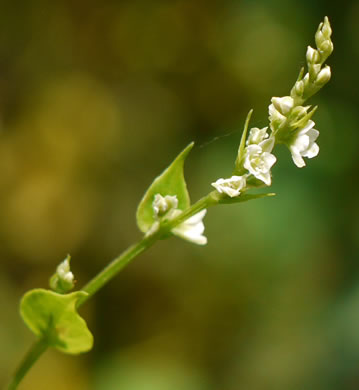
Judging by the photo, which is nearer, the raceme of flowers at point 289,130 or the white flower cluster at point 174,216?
the raceme of flowers at point 289,130

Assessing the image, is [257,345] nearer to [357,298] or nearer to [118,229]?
A: [357,298]

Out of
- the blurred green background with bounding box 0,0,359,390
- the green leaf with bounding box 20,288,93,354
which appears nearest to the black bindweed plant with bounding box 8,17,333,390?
the green leaf with bounding box 20,288,93,354

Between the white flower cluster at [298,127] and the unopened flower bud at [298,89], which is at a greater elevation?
the unopened flower bud at [298,89]

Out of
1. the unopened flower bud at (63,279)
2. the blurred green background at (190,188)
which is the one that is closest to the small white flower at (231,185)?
the unopened flower bud at (63,279)

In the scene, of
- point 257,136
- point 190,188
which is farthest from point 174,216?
point 190,188

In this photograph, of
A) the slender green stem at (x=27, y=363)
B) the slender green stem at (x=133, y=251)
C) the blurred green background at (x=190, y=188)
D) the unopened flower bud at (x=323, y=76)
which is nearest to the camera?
the unopened flower bud at (x=323, y=76)

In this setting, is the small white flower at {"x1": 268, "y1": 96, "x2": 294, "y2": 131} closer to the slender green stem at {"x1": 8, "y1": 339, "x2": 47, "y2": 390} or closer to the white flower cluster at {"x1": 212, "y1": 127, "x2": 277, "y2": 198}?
the white flower cluster at {"x1": 212, "y1": 127, "x2": 277, "y2": 198}

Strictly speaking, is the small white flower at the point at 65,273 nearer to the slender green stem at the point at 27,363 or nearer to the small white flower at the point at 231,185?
the slender green stem at the point at 27,363
